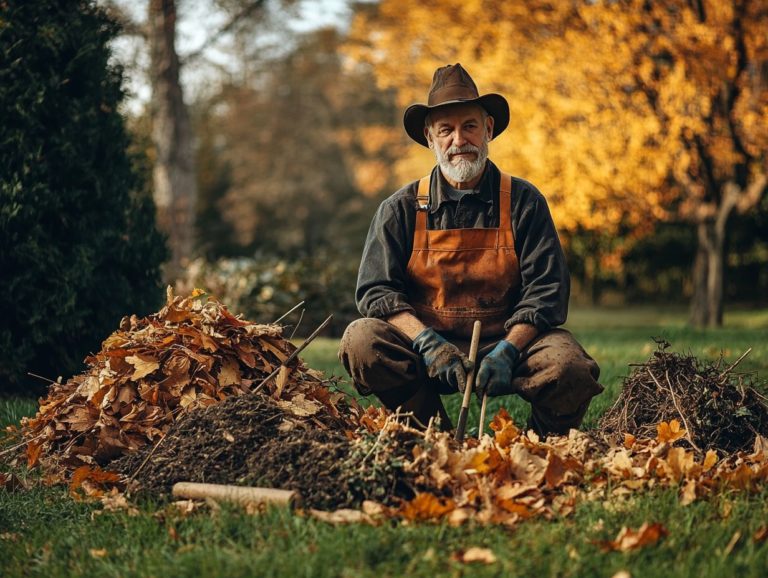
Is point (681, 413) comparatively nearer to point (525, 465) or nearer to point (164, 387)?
point (525, 465)

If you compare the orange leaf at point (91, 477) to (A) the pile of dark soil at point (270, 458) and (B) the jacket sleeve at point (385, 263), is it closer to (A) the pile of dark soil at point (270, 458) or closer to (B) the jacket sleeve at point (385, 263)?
(A) the pile of dark soil at point (270, 458)

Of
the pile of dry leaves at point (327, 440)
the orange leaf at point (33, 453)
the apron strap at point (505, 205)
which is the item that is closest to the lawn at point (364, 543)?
the pile of dry leaves at point (327, 440)

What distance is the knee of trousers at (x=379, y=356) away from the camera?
411 centimetres

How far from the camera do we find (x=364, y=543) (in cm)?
268

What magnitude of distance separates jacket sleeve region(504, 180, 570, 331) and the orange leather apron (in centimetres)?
6

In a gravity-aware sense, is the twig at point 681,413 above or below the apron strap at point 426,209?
below

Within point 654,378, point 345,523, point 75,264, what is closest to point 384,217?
point 654,378

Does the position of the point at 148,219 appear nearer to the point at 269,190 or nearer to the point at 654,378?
the point at 654,378

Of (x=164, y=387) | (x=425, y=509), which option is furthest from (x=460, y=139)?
(x=425, y=509)

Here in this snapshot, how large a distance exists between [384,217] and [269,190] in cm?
2768

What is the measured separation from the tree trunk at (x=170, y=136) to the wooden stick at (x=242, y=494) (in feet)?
31.3

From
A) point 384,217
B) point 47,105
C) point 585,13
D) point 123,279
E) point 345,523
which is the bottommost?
point 345,523

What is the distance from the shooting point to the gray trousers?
404 cm

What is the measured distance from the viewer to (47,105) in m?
6.03
